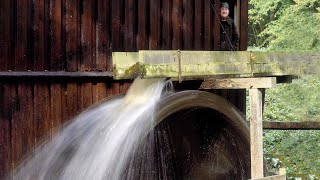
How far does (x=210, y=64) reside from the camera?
16.8 feet

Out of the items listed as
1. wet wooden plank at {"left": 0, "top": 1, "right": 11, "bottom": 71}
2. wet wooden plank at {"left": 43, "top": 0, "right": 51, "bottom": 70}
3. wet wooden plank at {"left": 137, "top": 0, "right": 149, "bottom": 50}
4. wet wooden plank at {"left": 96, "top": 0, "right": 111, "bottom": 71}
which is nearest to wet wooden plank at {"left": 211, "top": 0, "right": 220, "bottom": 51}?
wet wooden plank at {"left": 137, "top": 0, "right": 149, "bottom": 50}

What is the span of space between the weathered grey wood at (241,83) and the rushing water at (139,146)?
1.10ft

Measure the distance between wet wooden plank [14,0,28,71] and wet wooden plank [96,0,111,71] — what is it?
2.89ft

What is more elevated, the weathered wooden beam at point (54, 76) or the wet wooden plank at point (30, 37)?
the wet wooden plank at point (30, 37)

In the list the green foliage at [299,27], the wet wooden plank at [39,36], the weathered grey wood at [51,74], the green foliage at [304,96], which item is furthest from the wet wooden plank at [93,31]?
the green foliage at [299,27]

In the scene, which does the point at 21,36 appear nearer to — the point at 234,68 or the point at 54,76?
the point at 54,76

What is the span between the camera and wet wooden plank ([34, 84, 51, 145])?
5934mm

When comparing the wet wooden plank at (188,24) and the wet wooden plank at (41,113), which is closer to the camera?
the wet wooden plank at (41,113)

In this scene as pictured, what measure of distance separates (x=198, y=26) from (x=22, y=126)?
274 centimetres

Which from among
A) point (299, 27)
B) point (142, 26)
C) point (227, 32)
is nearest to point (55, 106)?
point (142, 26)

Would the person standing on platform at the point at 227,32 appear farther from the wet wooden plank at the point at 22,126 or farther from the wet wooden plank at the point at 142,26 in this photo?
the wet wooden plank at the point at 22,126

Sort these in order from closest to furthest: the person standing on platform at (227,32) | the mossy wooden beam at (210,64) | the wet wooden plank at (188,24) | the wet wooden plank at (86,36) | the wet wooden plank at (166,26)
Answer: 1. the mossy wooden beam at (210,64)
2. the wet wooden plank at (86,36)
3. the wet wooden plank at (166,26)
4. the wet wooden plank at (188,24)
5. the person standing on platform at (227,32)

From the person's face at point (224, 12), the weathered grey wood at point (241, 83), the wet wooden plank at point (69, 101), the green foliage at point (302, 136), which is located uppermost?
the person's face at point (224, 12)

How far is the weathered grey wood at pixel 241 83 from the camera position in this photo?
555 cm
